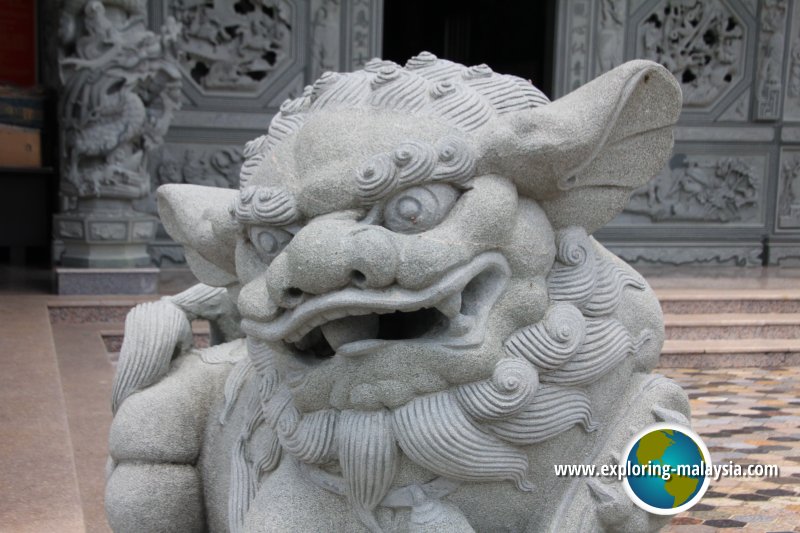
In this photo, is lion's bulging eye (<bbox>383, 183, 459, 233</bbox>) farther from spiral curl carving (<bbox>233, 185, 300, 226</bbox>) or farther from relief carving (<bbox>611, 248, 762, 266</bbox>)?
relief carving (<bbox>611, 248, 762, 266</bbox>)

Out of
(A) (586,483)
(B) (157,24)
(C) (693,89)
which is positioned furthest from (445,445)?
(C) (693,89)

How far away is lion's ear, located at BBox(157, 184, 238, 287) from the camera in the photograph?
2098 mm

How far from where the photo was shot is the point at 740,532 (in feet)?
10.8

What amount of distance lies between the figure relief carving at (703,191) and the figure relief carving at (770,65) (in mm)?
566

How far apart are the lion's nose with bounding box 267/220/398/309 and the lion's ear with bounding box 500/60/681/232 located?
0.30 meters

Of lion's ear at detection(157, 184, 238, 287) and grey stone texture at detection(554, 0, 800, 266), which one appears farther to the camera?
grey stone texture at detection(554, 0, 800, 266)

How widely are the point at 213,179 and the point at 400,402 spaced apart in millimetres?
6458

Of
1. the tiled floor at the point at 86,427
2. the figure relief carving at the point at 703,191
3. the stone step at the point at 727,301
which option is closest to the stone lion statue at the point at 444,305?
the tiled floor at the point at 86,427

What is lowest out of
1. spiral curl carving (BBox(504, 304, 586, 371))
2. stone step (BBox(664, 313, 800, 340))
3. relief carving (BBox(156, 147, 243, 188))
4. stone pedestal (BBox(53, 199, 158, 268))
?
stone step (BBox(664, 313, 800, 340))

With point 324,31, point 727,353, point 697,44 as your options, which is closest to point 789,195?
point 697,44

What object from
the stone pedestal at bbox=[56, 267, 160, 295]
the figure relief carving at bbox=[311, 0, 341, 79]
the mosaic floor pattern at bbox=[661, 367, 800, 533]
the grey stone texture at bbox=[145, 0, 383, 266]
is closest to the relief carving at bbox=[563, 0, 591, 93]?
the grey stone texture at bbox=[145, 0, 383, 266]

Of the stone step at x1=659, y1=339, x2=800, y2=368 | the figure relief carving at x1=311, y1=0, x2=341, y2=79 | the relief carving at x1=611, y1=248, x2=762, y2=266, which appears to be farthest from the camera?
the relief carving at x1=611, y1=248, x2=762, y2=266

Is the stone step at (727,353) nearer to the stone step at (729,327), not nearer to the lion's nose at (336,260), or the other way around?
the stone step at (729,327)

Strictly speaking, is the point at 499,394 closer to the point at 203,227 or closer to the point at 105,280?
the point at 203,227
